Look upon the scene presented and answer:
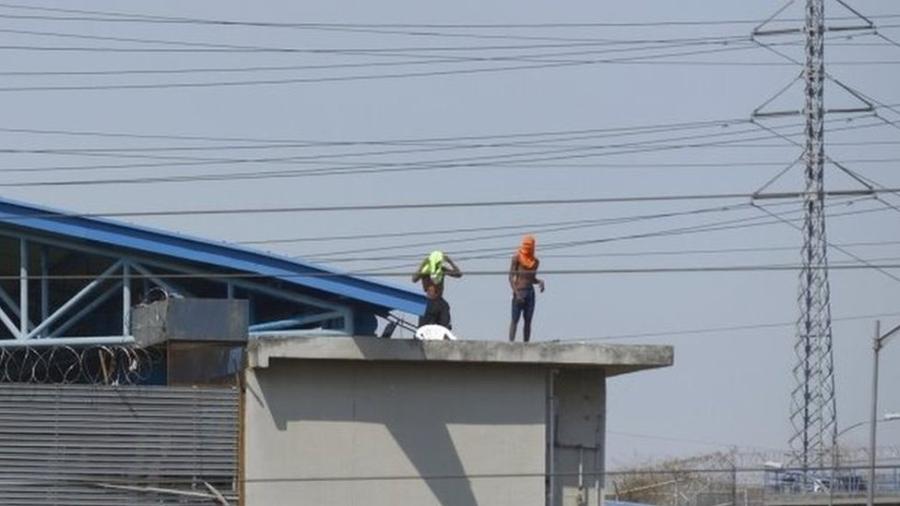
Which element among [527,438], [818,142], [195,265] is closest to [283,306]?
[195,265]

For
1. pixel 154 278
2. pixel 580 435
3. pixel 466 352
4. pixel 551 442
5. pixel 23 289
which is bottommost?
pixel 551 442

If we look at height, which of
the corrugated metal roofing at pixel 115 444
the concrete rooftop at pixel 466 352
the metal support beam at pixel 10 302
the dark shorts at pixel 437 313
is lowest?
the corrugated metal roofing at pixel 115 444

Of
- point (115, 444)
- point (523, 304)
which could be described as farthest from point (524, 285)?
point (115, 444)

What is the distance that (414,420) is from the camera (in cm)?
2691

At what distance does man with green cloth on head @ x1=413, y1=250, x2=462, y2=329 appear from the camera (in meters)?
27.8

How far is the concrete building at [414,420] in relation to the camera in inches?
1031

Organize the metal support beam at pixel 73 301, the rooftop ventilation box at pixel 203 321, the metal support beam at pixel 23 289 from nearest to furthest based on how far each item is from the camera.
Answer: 1. the rooftop ventilation box at pixel 203 321
2. the metal support beam at pixel 23 289
3. the metal support beam at pixel 73 301

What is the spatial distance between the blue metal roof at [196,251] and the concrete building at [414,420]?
4.82 meters

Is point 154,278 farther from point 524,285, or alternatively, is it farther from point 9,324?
point 524,285

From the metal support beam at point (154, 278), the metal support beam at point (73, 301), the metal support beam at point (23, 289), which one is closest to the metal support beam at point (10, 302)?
the metal support beam at point (23, 289)

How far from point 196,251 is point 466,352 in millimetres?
7117

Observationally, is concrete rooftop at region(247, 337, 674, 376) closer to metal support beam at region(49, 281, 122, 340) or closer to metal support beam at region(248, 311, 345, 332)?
metal support beam at region(248, 311, 345, 332)

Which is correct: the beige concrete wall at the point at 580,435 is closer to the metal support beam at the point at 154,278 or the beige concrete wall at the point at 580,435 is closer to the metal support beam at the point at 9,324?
the metal support beam at the point at 154,278

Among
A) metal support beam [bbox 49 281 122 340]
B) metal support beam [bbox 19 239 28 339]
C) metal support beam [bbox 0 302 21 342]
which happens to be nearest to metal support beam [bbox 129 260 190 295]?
metal support beam [bbox 49 281 122 340]
